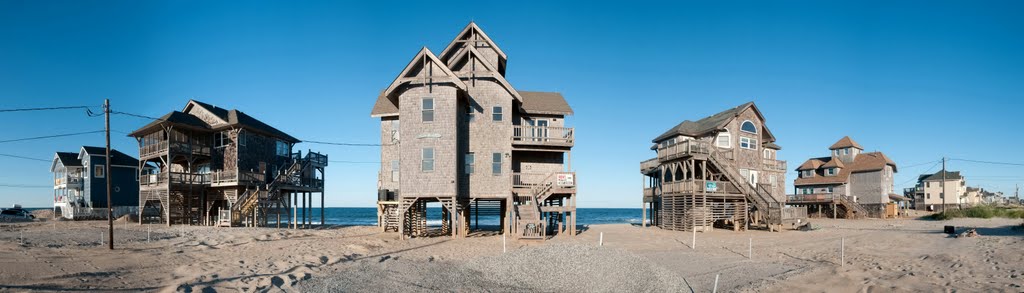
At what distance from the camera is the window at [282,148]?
4160 cm

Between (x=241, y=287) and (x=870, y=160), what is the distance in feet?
206

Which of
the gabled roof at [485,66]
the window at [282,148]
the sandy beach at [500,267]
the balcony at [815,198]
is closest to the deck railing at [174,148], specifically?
the window at [282,148]

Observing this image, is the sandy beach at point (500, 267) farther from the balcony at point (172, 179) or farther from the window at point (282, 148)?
the window at point (282, 148)

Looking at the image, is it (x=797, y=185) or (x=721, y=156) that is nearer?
(x=721, y=156)

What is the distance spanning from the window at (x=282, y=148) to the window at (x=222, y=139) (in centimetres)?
372

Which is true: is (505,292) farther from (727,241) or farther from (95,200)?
(95,200)

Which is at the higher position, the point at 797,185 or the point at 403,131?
the point at 403,131

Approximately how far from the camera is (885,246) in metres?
23.3

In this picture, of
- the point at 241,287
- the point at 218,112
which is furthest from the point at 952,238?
the point at 218,112

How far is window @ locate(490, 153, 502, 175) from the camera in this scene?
2853 centimetres

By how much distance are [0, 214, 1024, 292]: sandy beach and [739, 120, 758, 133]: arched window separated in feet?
48.5

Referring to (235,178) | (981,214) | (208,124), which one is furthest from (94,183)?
(981,214)

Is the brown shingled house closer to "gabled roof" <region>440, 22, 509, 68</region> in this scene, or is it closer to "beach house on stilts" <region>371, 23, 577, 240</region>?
"beach house on stilts" <region>371, 23, 577, 240</region>

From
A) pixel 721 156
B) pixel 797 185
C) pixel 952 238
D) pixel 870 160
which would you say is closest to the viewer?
pixel 952 238
